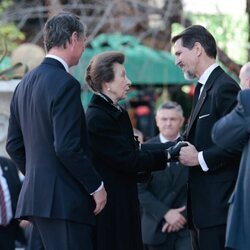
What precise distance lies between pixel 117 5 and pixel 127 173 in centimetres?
631

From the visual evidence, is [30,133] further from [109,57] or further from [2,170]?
[2,170]

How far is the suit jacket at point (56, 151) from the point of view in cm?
495

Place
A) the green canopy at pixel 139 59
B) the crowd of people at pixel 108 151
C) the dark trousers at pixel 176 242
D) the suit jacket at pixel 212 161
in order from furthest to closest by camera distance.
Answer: the green canopy at pixel 139 59
the dark trousers at pixel 176 242
the suit jacket at pixel 212 161
the crowd of people at pixel 108 151

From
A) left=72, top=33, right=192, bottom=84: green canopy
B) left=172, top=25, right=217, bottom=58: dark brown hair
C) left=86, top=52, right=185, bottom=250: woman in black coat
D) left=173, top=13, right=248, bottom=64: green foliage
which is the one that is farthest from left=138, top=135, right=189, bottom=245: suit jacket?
left=72, top=33, right=192, bottom=84: green canopy

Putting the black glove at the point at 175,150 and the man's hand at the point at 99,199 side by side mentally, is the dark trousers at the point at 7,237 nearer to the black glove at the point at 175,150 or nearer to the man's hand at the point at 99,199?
the black glove at the point at 175,150

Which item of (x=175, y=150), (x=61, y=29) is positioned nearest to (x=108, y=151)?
(x=175, y=150)

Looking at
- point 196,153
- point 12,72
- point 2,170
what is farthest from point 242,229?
point 12,72

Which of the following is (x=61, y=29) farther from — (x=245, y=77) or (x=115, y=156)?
(x=245, y=77)

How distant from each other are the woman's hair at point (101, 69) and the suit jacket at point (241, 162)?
1.20 m

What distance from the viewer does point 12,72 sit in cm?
824

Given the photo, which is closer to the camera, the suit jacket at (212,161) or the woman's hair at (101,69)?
the suit jacket at (212,161)

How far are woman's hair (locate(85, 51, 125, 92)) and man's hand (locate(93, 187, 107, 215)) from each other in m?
0.96

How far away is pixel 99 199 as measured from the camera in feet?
16.8

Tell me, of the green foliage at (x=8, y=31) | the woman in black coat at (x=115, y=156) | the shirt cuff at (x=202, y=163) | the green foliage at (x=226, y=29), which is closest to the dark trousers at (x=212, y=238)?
the shirt cuff at (x=202, y=163)
